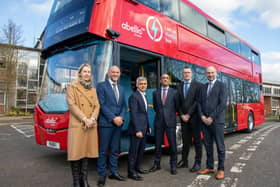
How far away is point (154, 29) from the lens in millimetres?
5297

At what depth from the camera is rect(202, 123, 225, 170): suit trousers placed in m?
4.09

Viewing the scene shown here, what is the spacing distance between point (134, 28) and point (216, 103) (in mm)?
2389

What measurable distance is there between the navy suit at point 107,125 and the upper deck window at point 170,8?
126 inches

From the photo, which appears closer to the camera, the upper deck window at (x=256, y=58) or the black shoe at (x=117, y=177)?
the black shoe at (x=117, y=177)

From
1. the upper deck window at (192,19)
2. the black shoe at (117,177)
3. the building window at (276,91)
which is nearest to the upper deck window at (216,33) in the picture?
the upper deck window at (192,19)

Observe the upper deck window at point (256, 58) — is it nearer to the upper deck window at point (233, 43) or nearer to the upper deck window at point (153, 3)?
the upper deck window at point (233, 43)

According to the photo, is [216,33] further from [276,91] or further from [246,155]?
[276,91]

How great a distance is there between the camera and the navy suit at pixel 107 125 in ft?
11.7

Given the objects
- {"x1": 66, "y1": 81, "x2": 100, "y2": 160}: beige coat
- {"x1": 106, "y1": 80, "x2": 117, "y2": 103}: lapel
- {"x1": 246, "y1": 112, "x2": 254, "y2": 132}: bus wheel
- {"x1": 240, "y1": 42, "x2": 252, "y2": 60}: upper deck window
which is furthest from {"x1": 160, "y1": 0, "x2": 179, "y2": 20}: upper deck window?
{"x1": 246, "y1": 112, "x2": 254, "y2": 132}: bus wheel

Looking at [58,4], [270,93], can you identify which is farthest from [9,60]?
[270,93]

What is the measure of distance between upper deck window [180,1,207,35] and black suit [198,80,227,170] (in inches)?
123

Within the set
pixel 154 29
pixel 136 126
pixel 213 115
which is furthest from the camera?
pixel 154 29

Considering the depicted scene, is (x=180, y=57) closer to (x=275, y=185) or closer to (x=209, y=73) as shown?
(x=209, y=73)

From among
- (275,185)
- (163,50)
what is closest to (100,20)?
(163,50)
